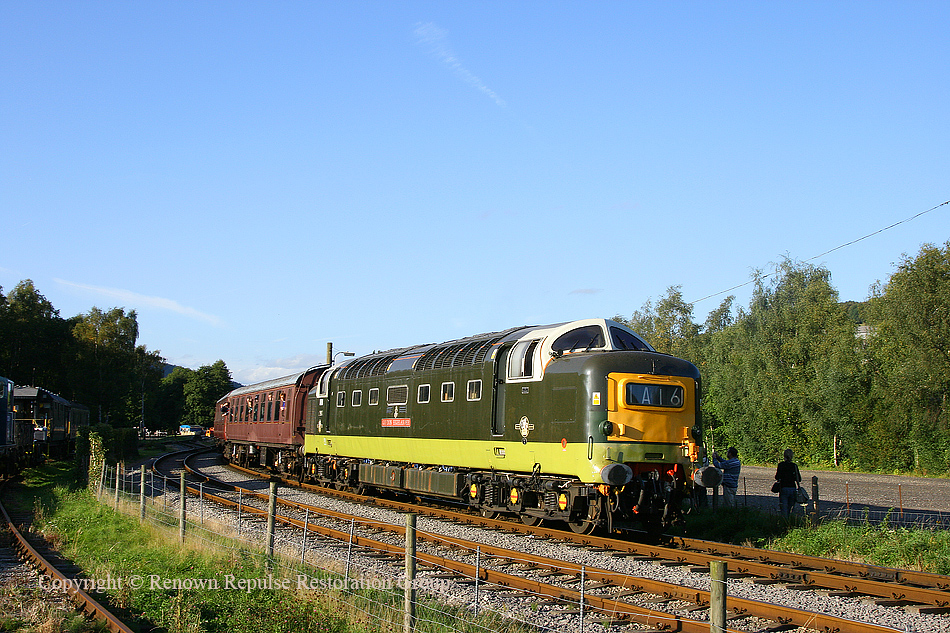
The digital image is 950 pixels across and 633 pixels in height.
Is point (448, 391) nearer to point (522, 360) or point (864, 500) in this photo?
point (522, 360)

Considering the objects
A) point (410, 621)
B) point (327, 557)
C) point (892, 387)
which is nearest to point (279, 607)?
point (410, 621)

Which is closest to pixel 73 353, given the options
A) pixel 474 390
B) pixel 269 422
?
pixel 269 422

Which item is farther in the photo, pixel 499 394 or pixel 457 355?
pixel 457 355

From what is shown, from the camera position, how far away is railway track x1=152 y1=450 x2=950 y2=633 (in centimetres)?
791

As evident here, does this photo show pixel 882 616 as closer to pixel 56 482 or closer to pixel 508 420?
pixel 508 420

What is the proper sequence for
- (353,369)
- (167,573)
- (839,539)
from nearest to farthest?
(167,573)
(839,539)
(353,369)

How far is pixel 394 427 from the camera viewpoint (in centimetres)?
1903

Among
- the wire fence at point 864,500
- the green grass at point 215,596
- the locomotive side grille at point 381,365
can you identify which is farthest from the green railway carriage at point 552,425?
the green grass at point 215,596

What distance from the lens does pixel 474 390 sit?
15656 millimetres

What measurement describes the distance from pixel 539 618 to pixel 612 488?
4.71 m

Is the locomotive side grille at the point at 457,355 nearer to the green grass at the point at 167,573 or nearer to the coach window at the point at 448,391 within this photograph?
the coach window at the point at 448,391

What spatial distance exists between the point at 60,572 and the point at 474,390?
318 inches

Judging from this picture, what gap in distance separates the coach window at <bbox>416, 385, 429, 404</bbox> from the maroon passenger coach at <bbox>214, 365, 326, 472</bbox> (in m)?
8.96

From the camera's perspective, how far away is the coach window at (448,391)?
16.5 meters
